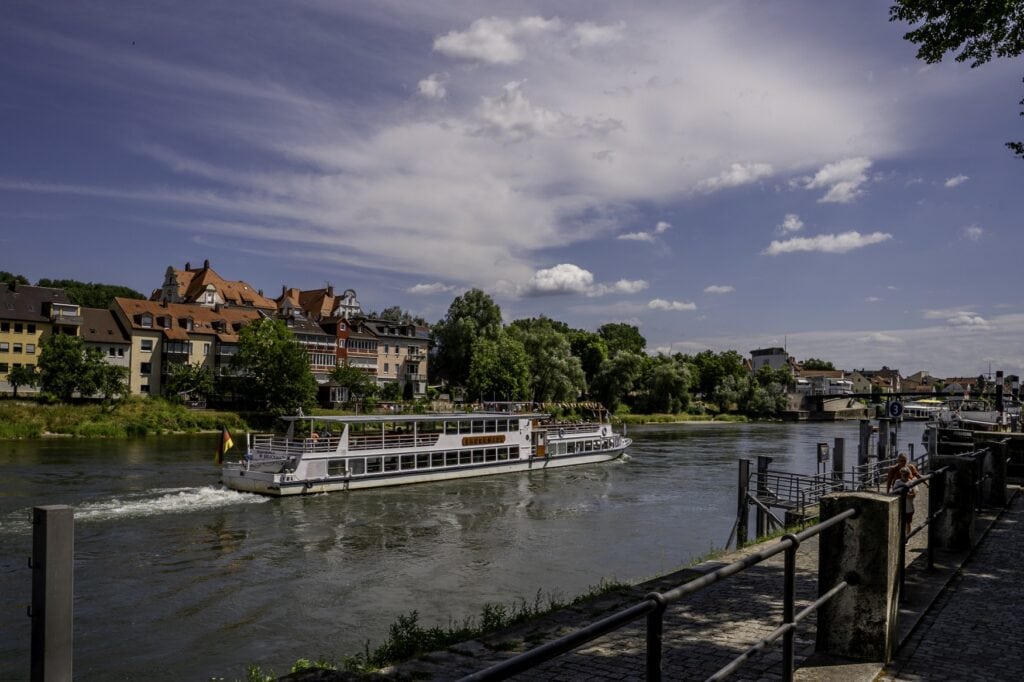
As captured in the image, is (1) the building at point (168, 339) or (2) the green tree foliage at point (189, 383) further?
(1) the building at point (168, 339)

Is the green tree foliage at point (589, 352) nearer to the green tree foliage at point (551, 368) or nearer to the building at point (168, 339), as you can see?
the green tree foliage at point (551, 368)

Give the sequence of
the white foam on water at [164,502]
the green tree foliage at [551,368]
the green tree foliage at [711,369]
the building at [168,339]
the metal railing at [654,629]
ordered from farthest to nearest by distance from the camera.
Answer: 1. the green tree foliage at [711,369]
2. the green tree foliage at [551,368]
3. the building at [168,339]
4. the white foam on water at [164,502]
5. the metal railing at [654,629]

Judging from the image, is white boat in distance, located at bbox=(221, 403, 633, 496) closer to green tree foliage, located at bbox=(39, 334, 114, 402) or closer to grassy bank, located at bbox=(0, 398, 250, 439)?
grassy bank, located at bbox=(0, 398, 250, 439)

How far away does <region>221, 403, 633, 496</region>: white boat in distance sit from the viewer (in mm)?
34562

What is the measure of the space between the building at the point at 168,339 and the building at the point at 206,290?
32.7 feet

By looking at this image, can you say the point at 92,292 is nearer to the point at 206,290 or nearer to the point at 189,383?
the point at 206,290

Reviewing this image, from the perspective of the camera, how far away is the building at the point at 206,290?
9062 centimetres

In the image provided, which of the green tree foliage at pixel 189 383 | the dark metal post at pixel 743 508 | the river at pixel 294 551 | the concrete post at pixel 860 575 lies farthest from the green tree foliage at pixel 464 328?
the concrete post at pixel 860 575

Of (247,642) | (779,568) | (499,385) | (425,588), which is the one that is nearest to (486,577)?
(425,588)

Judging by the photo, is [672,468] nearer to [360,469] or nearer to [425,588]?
[360,469]

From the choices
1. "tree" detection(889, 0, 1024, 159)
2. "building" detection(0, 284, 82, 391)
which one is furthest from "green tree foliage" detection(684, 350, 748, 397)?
"tree" detection(889, 0, 1024, 159)

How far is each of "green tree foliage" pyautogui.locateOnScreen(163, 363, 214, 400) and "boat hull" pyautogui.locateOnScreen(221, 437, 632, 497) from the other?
36.2m

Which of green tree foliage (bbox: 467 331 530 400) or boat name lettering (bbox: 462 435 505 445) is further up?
green tree foliage (bbox: 467 331 530 400)

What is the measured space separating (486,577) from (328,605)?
4.20m
